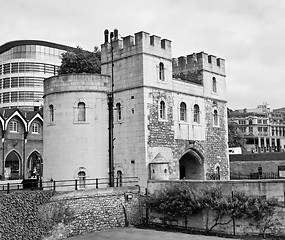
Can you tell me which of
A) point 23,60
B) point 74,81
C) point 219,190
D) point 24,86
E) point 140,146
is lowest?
point 219,190

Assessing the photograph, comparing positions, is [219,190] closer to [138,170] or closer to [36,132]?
[138,170]

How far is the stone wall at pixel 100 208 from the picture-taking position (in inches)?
820

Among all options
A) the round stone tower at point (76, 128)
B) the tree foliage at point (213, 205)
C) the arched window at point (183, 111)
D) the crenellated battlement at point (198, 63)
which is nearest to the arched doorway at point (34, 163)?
the round stone tower at point (76, 128)

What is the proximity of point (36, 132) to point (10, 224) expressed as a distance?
29.5 meters

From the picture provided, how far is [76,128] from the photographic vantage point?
25.5 metres

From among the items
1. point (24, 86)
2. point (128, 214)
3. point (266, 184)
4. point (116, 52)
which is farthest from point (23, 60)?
point (266, 184)

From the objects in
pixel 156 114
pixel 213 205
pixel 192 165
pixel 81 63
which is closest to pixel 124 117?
A: pixel 156 114

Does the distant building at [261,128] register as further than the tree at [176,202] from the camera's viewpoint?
Yes

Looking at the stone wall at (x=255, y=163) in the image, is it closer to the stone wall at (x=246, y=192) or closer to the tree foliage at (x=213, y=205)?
the stone wall at (x=246, y=192)

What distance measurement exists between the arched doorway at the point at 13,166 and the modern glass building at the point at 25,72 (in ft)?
81.0

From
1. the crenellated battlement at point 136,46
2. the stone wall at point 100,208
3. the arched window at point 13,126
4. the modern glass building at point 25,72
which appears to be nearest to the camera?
the stone wall at point 100,208

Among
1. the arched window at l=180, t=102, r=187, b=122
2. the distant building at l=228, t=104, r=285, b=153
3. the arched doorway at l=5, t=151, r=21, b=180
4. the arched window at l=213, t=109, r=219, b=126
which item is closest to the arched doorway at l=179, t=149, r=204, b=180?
the arched window at l=180, t=102, r=187, b=122

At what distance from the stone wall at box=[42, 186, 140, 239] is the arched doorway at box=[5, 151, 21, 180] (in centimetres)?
2349

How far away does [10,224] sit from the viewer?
18016 millimetres
